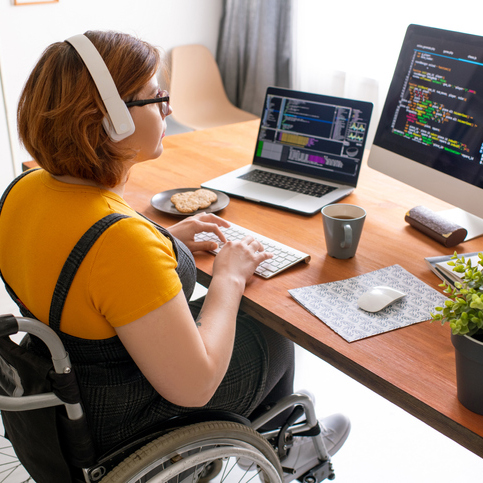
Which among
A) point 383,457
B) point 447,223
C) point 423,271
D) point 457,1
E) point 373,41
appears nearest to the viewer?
point 423,271

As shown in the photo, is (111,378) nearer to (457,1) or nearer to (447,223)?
(447,223)

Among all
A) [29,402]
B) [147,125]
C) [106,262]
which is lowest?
[29,402]

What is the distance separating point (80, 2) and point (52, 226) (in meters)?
2.61

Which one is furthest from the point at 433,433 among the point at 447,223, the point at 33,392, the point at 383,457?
the point at 33,392

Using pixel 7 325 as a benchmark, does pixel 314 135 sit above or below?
above

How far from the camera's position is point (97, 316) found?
798 mm

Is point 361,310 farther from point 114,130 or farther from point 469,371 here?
point 114,130

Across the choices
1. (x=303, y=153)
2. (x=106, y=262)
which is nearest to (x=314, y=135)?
(x=303, y=153)

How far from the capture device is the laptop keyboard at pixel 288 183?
1452 mm

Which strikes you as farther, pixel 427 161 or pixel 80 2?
pixel 80 2

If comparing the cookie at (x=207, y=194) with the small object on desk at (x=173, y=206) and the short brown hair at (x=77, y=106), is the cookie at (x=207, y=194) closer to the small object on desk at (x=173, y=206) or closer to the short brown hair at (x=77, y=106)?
the small object on desk at (x=173, y=206)

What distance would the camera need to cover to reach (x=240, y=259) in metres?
1.08

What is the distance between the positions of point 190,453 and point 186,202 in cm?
63

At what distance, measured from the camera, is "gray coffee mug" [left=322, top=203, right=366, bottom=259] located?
1103mm
